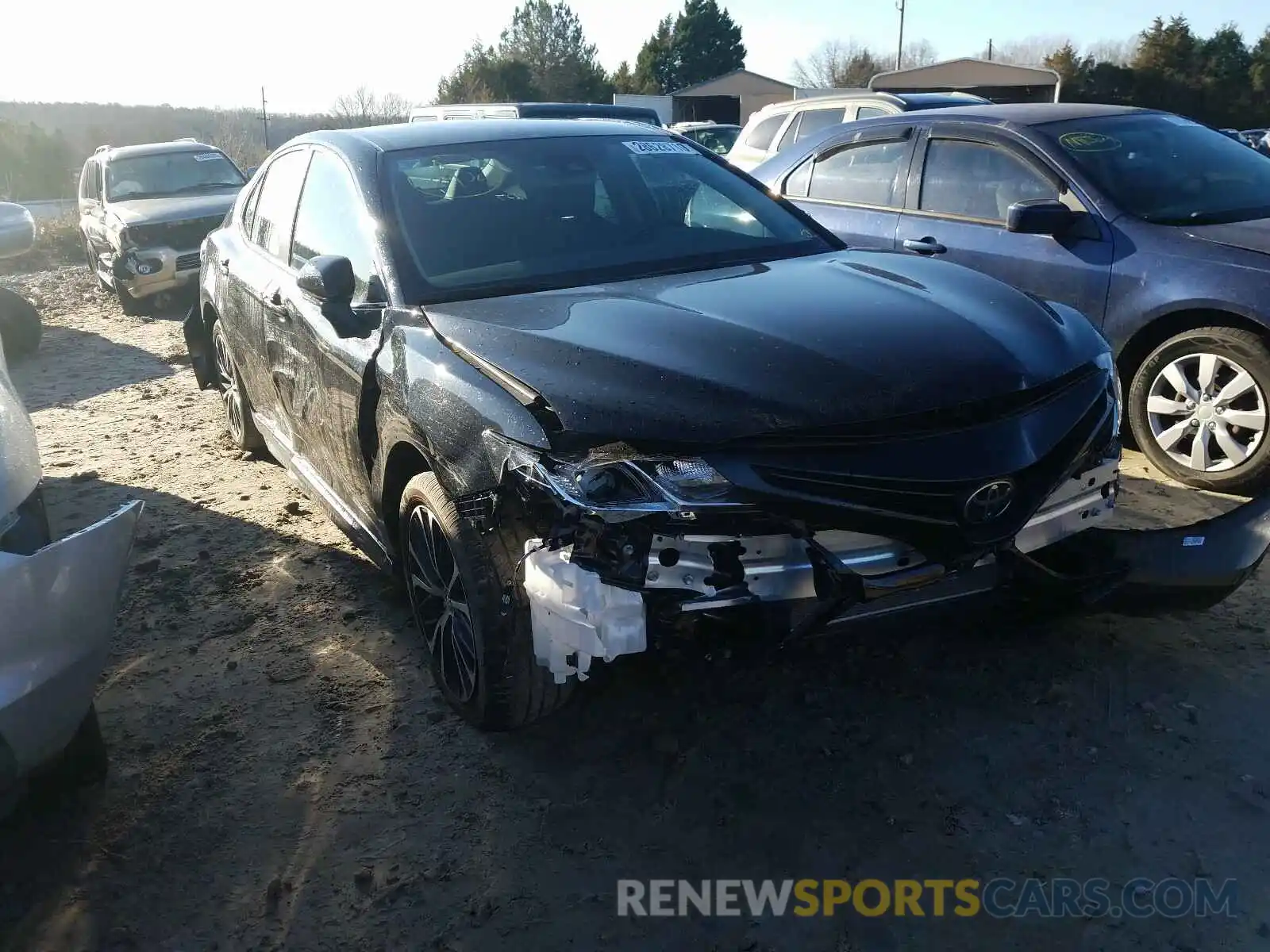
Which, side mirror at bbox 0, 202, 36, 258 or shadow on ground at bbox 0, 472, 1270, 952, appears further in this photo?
side mirror at bbox 0, 202, 36, 258

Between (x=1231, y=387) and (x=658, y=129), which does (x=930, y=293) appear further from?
(x=1231, y=387)

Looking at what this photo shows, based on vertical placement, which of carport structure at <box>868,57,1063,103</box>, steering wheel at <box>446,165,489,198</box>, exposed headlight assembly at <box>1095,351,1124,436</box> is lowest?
exposed headlight assembly at <box>1095,351,1124,436</box>

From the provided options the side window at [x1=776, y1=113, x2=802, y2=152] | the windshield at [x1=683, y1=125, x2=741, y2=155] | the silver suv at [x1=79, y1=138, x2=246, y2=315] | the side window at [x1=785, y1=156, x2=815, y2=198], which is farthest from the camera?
the windshield at [x1=683, y1=125, x2=741, y2=155]

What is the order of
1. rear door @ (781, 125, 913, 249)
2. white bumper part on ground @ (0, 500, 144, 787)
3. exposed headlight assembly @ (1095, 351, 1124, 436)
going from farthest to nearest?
rear door @ (781, 125, 913, 249) < exposed headlight assembly @ (1095, 351, 1124, 436) < white bumper part on ground @ (0, 500, 144, 787)

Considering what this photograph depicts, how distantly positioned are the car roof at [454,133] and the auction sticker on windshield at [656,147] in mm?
70

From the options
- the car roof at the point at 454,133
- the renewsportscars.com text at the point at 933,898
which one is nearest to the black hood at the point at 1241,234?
the car roof at the point at 454,133

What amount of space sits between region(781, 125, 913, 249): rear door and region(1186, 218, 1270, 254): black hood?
1643mm

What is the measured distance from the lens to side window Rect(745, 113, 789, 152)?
1027 cm

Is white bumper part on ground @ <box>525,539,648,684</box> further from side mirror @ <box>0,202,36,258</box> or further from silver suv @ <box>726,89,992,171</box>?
silver suv @ <box>726,89,992,171</box>

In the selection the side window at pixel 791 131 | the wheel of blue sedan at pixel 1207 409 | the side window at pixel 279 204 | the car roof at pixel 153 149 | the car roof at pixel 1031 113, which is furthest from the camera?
the car roof at pixel 153 149

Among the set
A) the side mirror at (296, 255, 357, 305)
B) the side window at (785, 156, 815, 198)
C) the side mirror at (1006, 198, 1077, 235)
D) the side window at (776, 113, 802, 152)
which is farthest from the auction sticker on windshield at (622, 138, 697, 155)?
the side window at (776, 113, 802, 152)

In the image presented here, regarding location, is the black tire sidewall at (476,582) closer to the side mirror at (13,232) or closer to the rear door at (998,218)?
the rear door at (998,218)

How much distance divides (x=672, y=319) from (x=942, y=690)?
1448mm

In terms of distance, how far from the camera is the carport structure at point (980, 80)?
34531 mm
